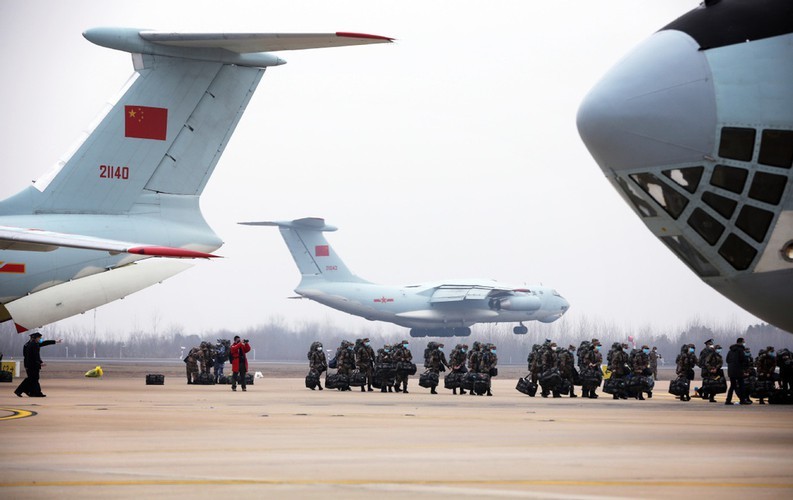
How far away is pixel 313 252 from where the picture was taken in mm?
72812

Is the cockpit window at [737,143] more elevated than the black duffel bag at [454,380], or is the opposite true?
the cockpit window at [737,143]

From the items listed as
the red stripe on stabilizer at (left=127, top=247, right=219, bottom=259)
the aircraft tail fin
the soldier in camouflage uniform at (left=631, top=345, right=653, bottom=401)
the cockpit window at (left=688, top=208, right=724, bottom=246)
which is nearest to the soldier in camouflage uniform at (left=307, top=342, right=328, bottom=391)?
the soldier in camouflage uniform at (left=631, top=345, right=653, bottom=401)

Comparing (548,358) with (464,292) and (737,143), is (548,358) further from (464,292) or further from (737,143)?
(464,292)

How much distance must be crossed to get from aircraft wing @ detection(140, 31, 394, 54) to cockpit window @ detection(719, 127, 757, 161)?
7770 mm

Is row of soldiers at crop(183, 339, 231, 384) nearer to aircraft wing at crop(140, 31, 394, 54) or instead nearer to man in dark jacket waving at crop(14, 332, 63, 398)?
man in dark jacket waving at crop(14, 332, 63, 398)

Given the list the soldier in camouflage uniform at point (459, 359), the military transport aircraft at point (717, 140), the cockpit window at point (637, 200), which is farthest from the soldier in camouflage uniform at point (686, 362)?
the cockpit window at point (637, 200)

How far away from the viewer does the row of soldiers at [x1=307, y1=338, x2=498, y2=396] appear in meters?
28.4

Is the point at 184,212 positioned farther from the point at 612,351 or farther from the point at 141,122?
the point at 612,351

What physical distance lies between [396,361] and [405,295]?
4510 cm

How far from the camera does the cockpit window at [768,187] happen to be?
10477 mm

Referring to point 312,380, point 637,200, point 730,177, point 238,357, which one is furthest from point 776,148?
point 312,380

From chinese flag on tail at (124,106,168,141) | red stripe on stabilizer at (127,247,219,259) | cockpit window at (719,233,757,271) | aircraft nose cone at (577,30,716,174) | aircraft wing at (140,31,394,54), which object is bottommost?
cockpit window at (719,233,757,271)

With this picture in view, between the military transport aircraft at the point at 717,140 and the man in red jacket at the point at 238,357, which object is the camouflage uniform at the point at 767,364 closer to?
the man in red jacket at the point at 238,357

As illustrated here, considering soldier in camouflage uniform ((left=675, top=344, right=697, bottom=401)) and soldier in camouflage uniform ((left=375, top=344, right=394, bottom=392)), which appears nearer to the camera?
soldier in camouflage uniform ((left=675, top=344, right=697, bottom=401))
